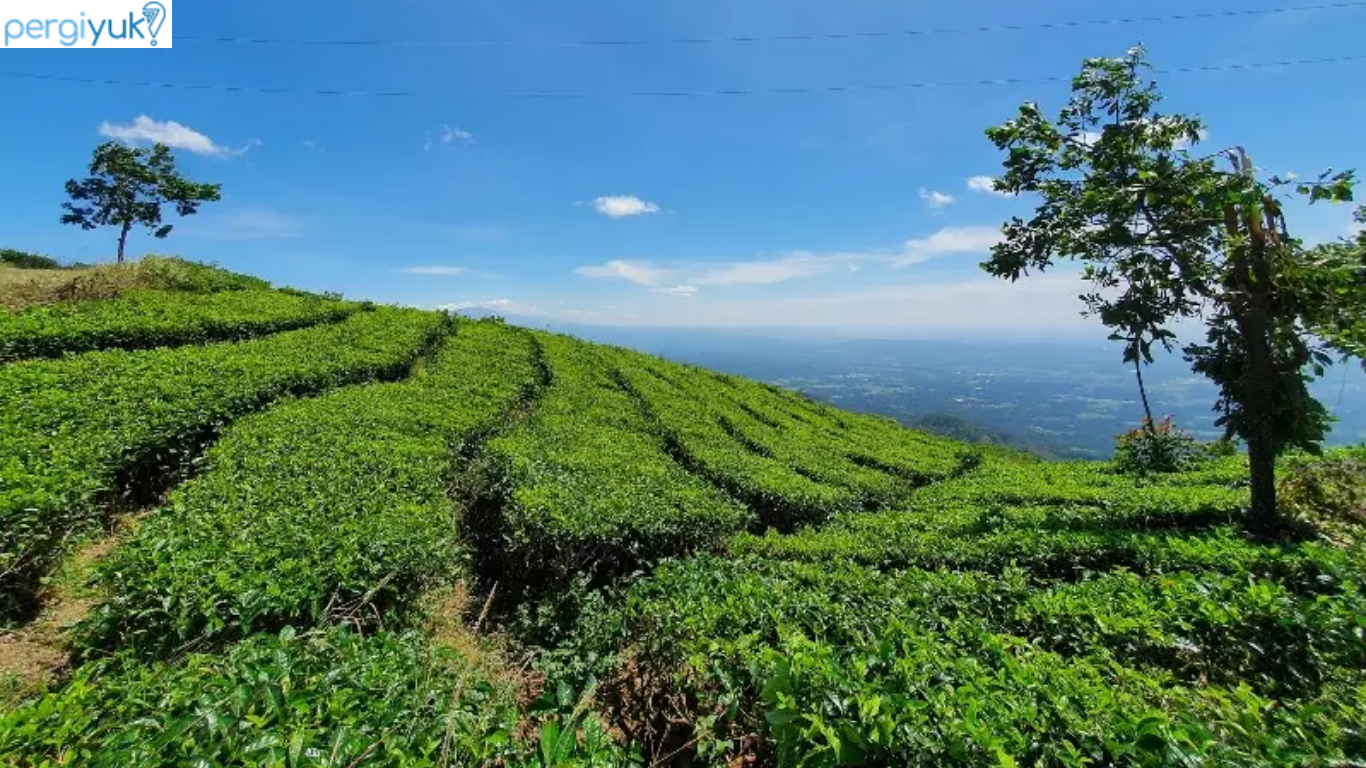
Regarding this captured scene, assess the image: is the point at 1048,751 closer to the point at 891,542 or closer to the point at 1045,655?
the point at 1045,655

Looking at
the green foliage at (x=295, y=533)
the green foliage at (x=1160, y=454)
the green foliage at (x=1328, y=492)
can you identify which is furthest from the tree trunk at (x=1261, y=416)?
the green foliage at (x=295, y=533)

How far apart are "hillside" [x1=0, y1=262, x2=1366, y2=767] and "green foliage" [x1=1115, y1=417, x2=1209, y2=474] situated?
8.89 feet

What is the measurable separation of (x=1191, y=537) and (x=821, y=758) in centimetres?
915

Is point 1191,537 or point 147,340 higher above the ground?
point 147,340

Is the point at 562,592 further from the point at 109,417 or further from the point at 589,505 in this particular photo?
the point at 109,417

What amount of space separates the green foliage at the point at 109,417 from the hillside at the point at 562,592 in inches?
2.5

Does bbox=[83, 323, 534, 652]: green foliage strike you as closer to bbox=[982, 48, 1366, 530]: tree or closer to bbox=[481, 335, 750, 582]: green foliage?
bbox=[481, 335, 750, 582]: green foliage

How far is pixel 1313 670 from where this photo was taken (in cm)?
505

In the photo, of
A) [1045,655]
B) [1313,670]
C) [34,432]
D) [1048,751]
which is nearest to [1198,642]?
[1313,670]

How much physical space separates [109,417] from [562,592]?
8751mm

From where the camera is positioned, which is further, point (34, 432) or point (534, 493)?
point (534, 493)

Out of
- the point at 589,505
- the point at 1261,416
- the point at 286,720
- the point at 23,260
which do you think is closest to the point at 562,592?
the point at 589,505

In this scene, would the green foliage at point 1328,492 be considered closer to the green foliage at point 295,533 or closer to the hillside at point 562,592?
the hillside at point 562,592

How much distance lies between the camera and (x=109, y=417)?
998cm
